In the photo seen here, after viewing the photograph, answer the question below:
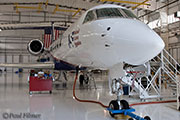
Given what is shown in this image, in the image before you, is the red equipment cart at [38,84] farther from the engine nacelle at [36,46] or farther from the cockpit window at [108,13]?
the cockpit window at [108,13]

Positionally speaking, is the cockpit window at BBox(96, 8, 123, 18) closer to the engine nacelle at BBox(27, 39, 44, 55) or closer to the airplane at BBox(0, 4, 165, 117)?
the airplane at BBox(0, 4, 165, 117)

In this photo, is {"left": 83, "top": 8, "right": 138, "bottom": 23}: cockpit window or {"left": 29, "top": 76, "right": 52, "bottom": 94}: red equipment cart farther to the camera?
{"left": 29, "top": 76, "right": 52, "bottom": 94}: red equipment cart

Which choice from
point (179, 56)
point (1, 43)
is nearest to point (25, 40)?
point (1, 43)

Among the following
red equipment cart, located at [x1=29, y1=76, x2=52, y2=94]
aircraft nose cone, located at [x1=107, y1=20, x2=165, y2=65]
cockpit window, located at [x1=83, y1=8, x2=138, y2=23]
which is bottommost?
red equipment cart, located at [x1=29, y1=76, x2=52, y2=94]

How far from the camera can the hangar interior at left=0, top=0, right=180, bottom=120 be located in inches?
225

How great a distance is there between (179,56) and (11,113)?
2398 cm

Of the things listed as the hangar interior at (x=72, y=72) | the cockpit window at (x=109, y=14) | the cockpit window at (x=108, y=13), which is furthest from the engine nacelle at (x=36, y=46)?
the cockpit window at (x=108, y=13)

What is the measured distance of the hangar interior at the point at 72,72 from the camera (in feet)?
18.8

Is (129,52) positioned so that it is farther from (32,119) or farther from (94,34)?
(32,119)

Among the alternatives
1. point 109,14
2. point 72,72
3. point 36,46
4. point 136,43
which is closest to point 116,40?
point 136,43

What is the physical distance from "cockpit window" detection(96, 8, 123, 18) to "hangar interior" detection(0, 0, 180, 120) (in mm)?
2338

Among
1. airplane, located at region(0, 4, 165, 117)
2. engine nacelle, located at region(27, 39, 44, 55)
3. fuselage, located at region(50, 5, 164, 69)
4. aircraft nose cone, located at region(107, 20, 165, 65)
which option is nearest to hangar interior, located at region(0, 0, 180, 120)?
airplane, located at region(0, 4, 165, 117)

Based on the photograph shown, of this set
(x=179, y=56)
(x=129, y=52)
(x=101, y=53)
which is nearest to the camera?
(x=129, y=52)

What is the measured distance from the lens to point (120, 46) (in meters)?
3.85
